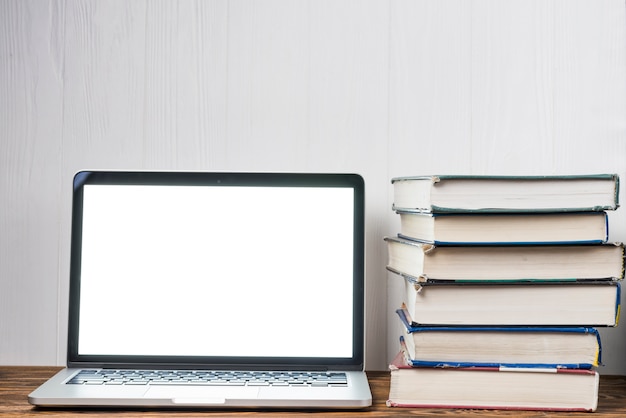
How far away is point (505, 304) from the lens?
2.51ft

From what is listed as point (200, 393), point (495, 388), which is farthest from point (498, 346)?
point (200, 393)

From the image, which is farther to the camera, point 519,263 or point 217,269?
point 217,269

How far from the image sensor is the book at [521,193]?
2.44ft

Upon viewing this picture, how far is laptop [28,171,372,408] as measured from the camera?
0.88 meters

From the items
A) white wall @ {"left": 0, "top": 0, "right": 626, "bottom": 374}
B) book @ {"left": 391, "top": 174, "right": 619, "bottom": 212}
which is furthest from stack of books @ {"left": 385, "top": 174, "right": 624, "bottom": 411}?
white wall @ {"left": 0, "top": 0, "right": 626, "bottom": 374}

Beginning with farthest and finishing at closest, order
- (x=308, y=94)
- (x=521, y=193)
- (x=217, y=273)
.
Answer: (x=308, y=94) < (x=217, y=273) < (x=521, y=193)

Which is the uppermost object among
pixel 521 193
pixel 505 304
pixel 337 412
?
pixel 521 193

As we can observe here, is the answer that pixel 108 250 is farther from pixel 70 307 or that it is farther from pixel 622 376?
pixel 622 376

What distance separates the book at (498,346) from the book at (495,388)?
0.01m

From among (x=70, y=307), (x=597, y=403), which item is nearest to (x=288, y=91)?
(x=70, y=307)

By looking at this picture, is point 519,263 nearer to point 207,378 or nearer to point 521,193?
point 521,193

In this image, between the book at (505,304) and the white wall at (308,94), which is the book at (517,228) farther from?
the white wall at (308,94)

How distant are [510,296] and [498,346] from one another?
6 centimetres

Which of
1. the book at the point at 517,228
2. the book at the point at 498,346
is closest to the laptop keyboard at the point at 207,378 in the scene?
the book at the point at 498,346
